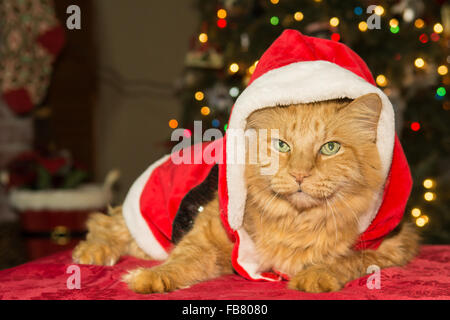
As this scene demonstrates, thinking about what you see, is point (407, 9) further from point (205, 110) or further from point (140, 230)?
point (140, 230)

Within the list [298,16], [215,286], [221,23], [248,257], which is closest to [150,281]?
[215,286]


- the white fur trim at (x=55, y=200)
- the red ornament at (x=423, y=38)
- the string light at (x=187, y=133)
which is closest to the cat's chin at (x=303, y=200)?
the string light at (x=187, y=133)

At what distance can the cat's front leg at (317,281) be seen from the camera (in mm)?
1044

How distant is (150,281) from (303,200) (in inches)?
15.7

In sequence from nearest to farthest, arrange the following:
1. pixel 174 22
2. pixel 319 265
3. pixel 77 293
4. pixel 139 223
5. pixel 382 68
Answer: pixel 77 293
pixel 319 265
pixel 139 223
pixel 382 68
pixel 174 22

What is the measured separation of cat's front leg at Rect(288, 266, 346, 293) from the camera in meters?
1.04

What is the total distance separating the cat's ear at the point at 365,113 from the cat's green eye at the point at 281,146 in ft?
0.54

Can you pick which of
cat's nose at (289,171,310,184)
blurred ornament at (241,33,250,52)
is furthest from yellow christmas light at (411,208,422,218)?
cat's nose at (289,171,310,184)

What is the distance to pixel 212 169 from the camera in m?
1.43

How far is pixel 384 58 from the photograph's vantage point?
8.14ft
